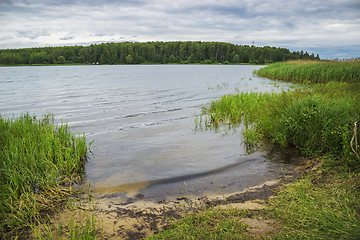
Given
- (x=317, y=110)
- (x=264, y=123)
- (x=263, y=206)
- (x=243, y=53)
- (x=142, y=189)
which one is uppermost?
(x=243, y=53)

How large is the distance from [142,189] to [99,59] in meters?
153

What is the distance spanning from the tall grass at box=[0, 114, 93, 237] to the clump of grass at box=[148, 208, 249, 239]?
2.47 metres

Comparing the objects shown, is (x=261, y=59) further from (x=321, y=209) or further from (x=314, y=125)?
(x=321, y=209)

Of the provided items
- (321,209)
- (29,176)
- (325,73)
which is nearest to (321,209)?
(321,209)

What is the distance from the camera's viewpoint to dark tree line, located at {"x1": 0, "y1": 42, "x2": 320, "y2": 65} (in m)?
138

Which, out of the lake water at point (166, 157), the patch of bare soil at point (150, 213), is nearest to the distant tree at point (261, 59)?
the lake water at point (166, 157)

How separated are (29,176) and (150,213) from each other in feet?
9.65

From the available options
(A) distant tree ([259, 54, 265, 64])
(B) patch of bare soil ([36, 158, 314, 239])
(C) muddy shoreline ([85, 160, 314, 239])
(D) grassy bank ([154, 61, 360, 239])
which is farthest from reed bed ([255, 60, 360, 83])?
(A) distant tree ([259, 54, 265, 64])

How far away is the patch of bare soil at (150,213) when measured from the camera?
13.0 feet

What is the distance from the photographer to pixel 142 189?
6.06 meters

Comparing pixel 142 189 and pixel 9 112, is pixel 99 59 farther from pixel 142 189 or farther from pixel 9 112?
pixel 142 189

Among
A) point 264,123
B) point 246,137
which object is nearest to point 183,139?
point 246,137

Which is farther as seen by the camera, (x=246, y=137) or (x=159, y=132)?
(x=159, y=132)

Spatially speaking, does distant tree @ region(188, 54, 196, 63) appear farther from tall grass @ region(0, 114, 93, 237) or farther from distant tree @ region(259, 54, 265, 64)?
tall grass @ region(0, 114, 93, 237)
